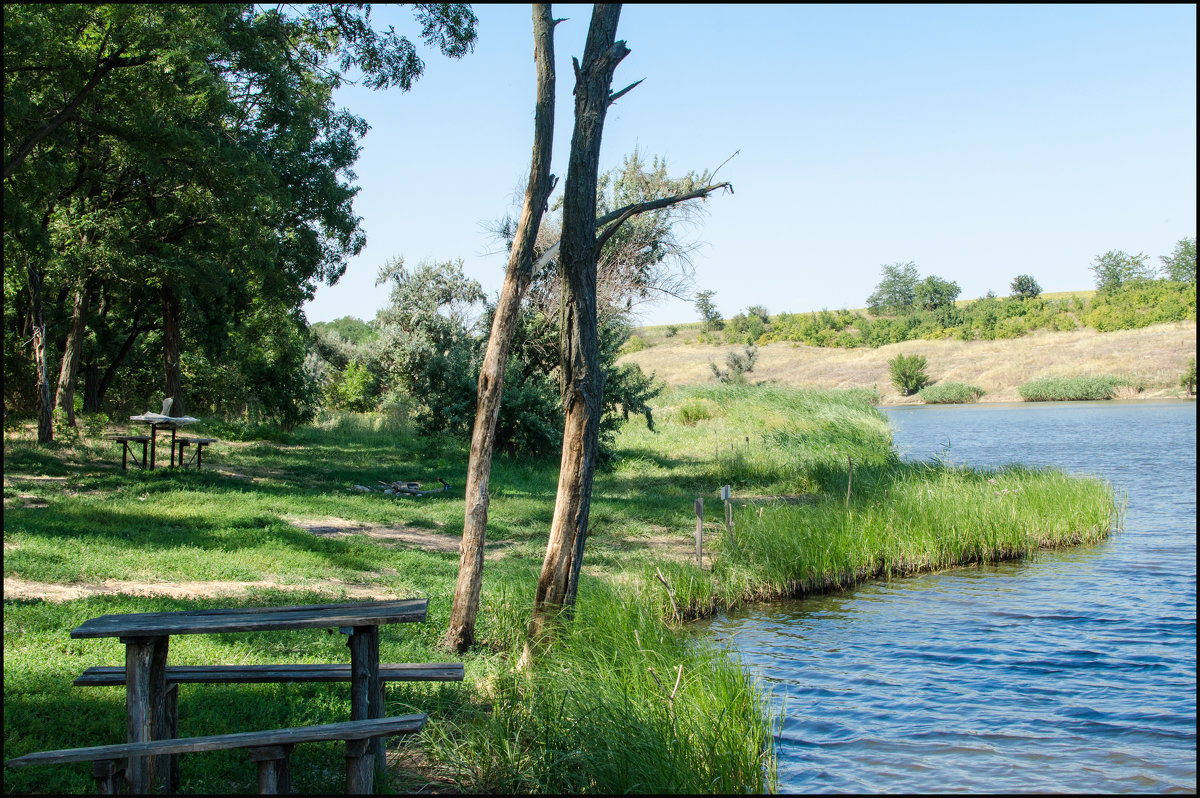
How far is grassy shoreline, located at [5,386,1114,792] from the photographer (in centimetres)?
468

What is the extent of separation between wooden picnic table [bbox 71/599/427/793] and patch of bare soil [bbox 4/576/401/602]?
336 cm

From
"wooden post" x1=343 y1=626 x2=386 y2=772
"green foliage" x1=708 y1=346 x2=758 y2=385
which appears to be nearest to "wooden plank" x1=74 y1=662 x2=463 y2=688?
"wooden post" x1=343 y1=626 x2=386 y2=772

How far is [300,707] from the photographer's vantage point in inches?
211

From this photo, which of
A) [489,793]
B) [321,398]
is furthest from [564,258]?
[321,398]

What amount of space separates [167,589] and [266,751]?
4933mm

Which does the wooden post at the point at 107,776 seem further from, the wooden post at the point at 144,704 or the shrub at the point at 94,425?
the shrub at the point at 94,425

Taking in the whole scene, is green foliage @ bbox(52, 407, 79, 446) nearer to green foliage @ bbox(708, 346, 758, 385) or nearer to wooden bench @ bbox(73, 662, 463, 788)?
wooden bench @ bbox(73, 662, 463, 788)

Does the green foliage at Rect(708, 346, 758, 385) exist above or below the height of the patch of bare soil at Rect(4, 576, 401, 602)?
above

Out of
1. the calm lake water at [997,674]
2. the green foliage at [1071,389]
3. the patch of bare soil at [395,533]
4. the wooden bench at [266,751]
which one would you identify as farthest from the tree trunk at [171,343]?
the green foliage at [1071,389]

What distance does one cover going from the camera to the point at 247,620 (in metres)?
4.23

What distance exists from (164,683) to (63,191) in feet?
48.8

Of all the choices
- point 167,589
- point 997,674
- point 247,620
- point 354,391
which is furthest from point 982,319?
point 247,620

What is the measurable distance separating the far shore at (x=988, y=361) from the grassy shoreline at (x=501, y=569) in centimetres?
3250

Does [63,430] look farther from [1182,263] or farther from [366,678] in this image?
[1182,263]
